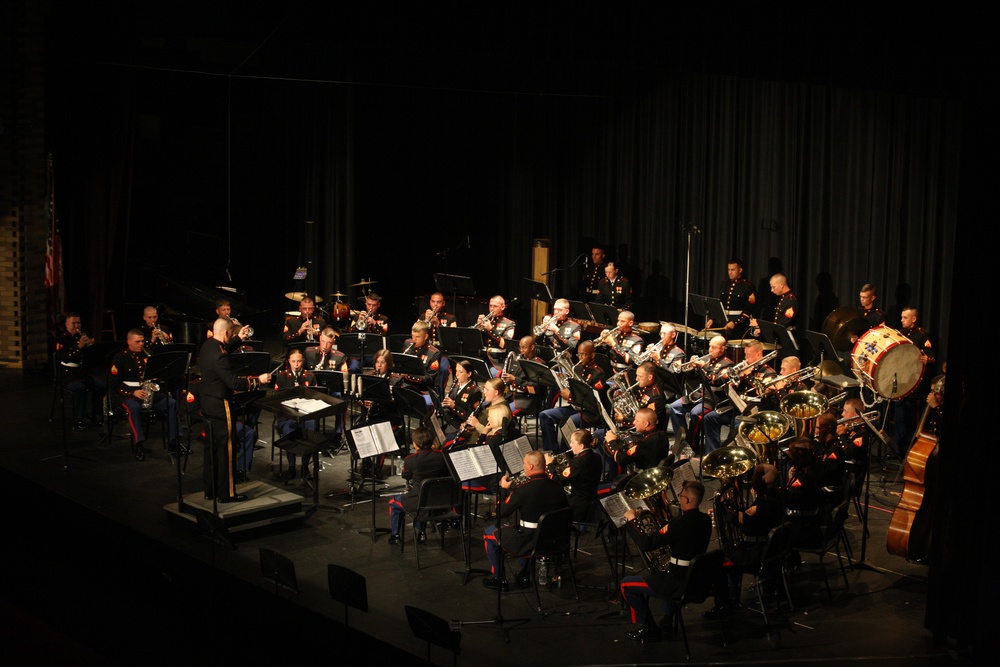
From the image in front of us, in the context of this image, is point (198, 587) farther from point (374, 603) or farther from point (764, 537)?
point (764, 537)

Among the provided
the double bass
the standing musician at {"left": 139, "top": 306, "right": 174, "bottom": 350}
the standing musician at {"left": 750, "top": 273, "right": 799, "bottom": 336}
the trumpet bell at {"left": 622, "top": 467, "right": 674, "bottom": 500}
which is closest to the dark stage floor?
the double bass

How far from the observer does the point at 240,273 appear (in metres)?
20.8

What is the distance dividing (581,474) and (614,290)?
8.65 metres

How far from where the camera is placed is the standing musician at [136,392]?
1233 centimetres

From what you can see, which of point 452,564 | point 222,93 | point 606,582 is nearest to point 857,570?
point 606,582

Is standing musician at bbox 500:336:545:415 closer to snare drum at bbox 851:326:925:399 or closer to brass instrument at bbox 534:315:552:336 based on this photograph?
brass instrument at bbox 534:315:552:336

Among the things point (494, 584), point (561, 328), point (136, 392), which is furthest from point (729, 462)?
point (136, 392)

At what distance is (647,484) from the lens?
26.9ft

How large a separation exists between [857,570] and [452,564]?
3745 millimetres

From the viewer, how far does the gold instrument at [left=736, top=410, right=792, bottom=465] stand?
965cm

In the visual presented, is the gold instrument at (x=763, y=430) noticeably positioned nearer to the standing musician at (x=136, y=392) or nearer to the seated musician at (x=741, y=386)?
the seated musician at (x=741, y=386)

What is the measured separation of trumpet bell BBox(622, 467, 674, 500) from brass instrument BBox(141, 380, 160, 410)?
6643 millimetres

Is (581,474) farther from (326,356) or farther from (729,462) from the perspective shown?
(326,356)

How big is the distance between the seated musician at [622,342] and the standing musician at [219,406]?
517 centimetres
